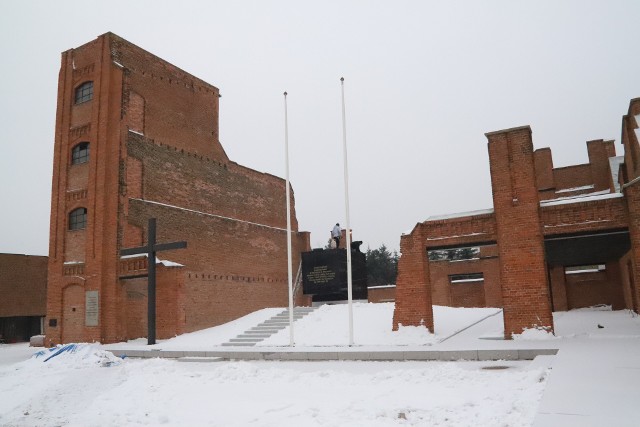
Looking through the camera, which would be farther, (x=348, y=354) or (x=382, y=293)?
(x=382, y=293)

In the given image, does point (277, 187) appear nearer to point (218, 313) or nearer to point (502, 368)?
point (218, 313)

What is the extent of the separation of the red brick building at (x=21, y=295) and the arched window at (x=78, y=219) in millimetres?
10014

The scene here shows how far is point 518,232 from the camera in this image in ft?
49.1

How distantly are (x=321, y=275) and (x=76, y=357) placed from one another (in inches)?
597

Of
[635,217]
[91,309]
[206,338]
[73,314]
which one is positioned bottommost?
[206,338]

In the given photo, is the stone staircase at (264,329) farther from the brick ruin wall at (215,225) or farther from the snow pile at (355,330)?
the brick ruin wall at (215,225)

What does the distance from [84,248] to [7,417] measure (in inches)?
558

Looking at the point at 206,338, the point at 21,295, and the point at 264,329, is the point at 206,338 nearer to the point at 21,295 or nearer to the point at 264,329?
the point at 264,329

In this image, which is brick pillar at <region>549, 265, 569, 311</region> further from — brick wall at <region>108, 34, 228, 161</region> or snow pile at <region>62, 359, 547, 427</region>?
snow pile at <region>62, 359, 547, 427</region>

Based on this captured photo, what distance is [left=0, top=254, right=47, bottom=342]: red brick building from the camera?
28.8 metres

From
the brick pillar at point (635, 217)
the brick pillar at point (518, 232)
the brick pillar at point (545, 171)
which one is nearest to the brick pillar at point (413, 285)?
the brick pillar at point (518, 232)

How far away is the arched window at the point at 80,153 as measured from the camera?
22359mm

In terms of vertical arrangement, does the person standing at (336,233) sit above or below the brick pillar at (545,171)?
below

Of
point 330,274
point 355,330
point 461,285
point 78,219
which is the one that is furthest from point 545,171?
point 78,219
